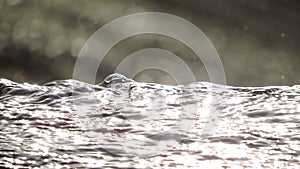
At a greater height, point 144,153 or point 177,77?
point 177,77

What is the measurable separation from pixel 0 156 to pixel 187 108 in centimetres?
43

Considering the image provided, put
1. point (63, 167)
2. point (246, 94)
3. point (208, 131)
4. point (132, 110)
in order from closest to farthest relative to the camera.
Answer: point (63, 167) < point (208, 131) < point (132, 110) < point (246, 94)

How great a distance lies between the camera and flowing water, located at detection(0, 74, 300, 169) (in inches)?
28.9

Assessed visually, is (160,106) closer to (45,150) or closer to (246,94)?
(246,94)

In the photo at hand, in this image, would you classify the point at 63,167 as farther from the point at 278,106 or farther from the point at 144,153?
the point at 278,106

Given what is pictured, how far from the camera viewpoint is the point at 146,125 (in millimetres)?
898

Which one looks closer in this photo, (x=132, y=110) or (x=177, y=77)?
(x=132, y=110)

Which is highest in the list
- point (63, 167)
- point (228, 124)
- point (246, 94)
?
point (246, 94)

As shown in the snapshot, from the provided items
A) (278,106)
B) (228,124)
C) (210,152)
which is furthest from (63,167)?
(278,106)

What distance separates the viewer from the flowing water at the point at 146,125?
0.73 m

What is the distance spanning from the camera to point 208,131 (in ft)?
2.87

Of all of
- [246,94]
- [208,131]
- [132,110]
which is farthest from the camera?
[246,94]

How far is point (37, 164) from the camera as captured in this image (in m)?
0.71

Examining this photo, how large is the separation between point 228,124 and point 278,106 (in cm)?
17
